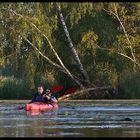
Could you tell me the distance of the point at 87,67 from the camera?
46.3 metres

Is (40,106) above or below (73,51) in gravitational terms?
below

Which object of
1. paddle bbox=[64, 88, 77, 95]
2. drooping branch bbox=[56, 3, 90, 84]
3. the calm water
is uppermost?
drooping branch bbox=[56, 3, 90, 84]

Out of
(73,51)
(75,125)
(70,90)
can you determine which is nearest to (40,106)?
(75,125)

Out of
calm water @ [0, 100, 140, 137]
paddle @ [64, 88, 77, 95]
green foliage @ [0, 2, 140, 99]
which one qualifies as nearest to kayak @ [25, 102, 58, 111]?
calm water @ [0, 100, 140, 137]

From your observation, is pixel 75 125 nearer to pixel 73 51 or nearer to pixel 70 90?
pixel 70 90

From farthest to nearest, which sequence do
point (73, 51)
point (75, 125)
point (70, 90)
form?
point (73, 51) → point (70, 90) → point (75, 125)

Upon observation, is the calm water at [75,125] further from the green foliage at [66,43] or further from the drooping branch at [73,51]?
the drooping branch at [73,51]

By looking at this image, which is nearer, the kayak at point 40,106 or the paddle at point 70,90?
the kayak at point 40,106

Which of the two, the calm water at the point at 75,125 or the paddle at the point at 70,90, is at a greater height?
the paddle at the point at 70,90

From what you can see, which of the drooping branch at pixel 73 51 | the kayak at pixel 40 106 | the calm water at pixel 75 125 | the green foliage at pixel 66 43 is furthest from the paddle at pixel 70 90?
the calm water at pixel 75 125

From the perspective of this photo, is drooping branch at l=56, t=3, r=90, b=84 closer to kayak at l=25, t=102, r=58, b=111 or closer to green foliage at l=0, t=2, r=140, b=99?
green foliage at l=0, t=2, r=140, b=99

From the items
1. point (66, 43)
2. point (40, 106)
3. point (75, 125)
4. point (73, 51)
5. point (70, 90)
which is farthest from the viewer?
point (66, 43)

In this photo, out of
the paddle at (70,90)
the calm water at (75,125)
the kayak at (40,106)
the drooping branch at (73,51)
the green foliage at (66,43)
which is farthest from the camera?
the drooping branch at (73,51)

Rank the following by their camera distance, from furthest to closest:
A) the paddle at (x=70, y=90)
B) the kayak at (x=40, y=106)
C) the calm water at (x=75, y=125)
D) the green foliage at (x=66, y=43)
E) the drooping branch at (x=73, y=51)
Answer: the drooping branch at (x=73, y=51) → the paddle at (x=70, y=90) → the green foliage at (x=66, y=43) → the kayak at (x=40, y=106) → the calm water at (x=75, y=125)
